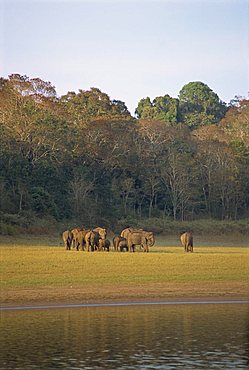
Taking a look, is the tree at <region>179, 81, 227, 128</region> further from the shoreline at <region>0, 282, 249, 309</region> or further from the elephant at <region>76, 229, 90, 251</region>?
the shoreline at <region>0, 282, 249, 309</region>

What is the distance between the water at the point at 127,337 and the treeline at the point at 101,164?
102 ft

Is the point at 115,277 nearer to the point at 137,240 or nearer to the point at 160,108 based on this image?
the point at 137,240

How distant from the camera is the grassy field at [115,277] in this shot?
22578mm

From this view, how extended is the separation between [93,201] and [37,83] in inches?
512

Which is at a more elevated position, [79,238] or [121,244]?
[79,238]

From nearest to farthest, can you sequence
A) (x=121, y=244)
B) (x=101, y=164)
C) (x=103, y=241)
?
1. (x=103, y=241)
2. (x=121, y=244)
3. (x=101, y=164)

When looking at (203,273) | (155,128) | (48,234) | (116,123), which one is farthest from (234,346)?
(155,128)

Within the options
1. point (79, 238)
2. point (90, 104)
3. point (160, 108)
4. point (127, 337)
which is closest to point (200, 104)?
point (160, 108)

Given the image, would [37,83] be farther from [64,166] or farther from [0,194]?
[0,194]

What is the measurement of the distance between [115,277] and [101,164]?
3939cm

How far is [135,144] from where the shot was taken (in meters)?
69.0

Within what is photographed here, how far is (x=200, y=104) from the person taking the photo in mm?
115688

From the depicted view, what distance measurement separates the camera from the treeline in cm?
5825

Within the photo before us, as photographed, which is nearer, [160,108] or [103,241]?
[103,241]
